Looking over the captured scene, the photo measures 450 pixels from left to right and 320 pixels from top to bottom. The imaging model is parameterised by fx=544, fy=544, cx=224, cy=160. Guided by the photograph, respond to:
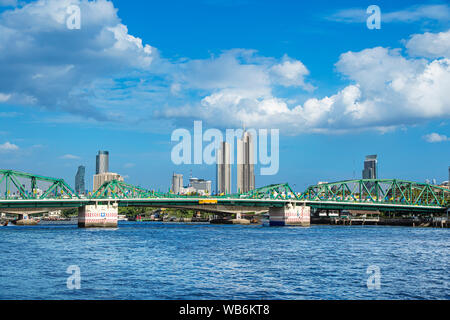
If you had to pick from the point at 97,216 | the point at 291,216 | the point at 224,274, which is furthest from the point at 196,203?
the point at 224,274

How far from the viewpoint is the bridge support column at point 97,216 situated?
146000 mm

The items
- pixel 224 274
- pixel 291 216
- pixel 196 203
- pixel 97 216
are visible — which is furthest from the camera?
pixel 291 216

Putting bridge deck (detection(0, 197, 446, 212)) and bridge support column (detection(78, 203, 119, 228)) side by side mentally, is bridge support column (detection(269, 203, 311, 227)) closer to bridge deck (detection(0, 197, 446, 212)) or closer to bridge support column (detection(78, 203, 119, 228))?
bridge deck (detection(0, 197, 446, 212))

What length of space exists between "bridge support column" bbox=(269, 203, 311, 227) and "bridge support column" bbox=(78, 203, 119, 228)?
175 ft

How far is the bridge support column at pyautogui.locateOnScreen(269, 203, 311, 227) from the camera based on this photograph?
559ft

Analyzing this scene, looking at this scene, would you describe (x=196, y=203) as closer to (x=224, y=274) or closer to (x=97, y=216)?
(x=97, y=216)

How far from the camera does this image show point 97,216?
147m

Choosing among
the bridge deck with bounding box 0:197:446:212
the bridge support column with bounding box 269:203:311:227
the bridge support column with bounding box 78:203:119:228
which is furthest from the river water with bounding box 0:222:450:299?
the bridge support column with bounding box 269:203:311:227

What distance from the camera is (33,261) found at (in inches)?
2124

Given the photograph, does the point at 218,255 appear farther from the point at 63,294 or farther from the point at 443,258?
the point at 63,294

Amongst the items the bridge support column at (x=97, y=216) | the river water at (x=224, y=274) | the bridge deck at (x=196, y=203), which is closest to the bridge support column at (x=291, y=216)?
the bridge deck at (x=196, y=203)

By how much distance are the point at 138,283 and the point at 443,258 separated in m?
36.1

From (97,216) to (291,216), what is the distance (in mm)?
60040
